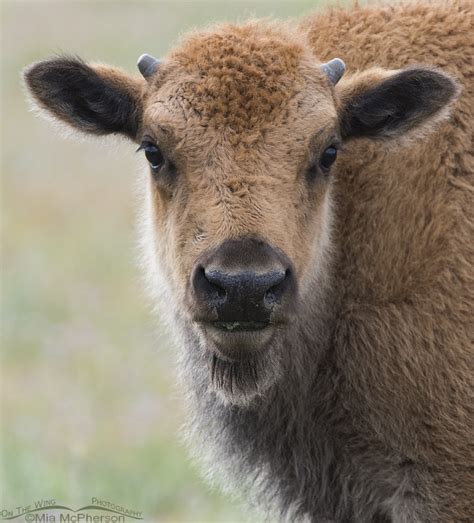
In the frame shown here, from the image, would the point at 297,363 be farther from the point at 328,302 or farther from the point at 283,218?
the point at 283,218

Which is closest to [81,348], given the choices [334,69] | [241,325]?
[334,69]

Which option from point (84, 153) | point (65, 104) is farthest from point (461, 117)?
point (84, 153)

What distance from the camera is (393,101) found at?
767cm

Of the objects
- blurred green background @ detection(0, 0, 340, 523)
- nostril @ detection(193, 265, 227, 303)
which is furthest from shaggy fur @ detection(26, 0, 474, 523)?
blurred green background @ detection(0, 0, 340, 523)

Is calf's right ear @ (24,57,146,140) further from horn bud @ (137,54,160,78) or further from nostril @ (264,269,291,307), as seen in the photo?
nostril @ (264,269,291,307)

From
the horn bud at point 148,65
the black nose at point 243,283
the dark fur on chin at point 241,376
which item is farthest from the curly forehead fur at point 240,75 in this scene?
the dark fur on chin at point 241,376

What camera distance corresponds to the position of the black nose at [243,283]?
621cm

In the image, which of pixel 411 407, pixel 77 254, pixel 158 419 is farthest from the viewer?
pixel 77 254

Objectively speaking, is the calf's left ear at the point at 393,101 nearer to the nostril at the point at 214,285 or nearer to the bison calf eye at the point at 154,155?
the bison calf eye at the point at 154,155

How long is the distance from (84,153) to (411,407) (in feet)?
87.9

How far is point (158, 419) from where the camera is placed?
1533 cm

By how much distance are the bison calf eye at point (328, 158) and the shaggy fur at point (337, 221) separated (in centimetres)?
6

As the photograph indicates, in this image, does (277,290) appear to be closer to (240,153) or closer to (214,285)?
(214,285)

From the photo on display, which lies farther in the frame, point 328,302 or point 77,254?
point 77,254
